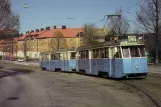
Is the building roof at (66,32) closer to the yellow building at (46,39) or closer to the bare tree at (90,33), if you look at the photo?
the yellow building at (46,39)

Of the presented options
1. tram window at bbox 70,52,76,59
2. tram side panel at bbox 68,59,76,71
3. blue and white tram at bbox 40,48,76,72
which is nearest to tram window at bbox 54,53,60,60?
blue and white tram at bbox 40,48,76,72

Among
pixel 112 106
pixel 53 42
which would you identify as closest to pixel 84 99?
pixel 112 106

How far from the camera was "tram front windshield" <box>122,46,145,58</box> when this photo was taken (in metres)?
23.6

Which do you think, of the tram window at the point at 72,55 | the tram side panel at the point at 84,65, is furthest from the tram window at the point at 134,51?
the tram window at the point at 72,55

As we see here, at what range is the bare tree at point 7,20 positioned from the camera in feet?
144

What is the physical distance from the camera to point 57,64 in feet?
146

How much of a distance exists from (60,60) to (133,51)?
2000cm

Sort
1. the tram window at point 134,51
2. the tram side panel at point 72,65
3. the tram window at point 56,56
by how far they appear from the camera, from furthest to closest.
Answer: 1. the tram window at point 56,56
2. the tram side panel at point 72,65
3. the tram window at point 134,51

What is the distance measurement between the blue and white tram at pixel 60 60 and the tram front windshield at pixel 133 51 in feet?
50.2

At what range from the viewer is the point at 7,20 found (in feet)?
151

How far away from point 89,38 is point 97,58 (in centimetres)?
6805

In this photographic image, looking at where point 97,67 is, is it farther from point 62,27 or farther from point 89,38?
point 62,27

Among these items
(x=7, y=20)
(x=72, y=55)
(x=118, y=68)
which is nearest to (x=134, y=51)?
(x=118, y=68)

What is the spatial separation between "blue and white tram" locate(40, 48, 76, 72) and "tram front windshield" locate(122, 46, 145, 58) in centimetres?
1530
